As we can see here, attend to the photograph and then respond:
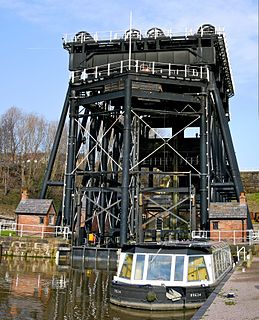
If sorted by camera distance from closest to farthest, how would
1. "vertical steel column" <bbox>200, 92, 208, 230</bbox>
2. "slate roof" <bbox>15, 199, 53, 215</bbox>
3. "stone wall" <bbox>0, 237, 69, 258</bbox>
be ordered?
1. "stone wall" <bbox>0, 237, 69, 258</bbox>
2. "vertical steel column" <bbox>200, 92, 208, 230</bbox>
3. "slate roof" <bbox>15, 199, 53, 215</bbox>

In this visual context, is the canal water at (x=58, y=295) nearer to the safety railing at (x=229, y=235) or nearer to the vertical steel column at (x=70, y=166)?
the vertical steel column at (x=70, y=166)

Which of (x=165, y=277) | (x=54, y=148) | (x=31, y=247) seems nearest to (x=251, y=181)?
(x=54, y=148)

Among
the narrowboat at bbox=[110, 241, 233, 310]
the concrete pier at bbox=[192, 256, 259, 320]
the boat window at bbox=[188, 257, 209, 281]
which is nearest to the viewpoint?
the concrete pier at bbox=[192, 256, 259, 320]

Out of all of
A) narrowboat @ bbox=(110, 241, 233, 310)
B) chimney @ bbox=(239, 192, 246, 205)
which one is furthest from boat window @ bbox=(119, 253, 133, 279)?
chimney @ bbox=(239, 192, 246, 205)

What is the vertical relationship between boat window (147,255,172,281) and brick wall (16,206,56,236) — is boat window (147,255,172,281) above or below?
below

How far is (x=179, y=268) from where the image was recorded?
630 inches

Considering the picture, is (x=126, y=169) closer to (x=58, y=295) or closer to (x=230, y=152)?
(x=230, y=152)

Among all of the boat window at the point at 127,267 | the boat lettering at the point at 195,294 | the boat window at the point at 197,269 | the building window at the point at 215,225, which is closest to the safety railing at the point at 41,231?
the building window at the point at 215,225

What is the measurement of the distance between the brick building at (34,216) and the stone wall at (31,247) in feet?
9.09

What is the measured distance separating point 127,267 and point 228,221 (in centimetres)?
1708

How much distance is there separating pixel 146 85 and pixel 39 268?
15.7 m

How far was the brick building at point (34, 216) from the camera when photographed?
3619 cm

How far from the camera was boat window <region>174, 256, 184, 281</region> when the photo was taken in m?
15.8

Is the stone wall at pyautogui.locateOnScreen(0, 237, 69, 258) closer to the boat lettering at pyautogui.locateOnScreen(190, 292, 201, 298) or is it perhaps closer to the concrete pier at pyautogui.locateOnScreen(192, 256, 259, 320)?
the concrete pier at pyautogui.locateOnScreen(192, 256, 259, 320)
